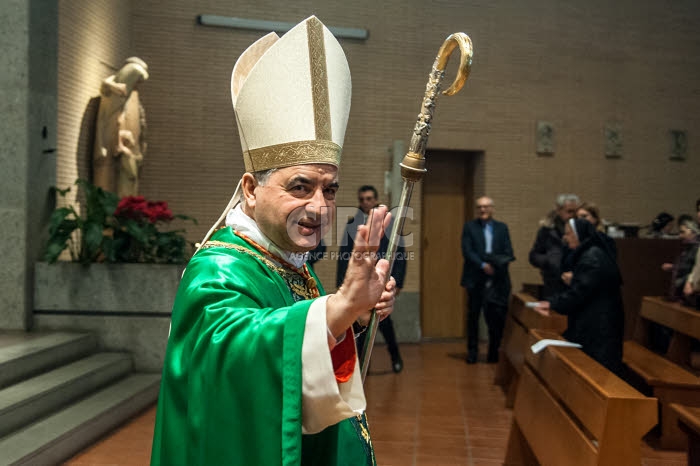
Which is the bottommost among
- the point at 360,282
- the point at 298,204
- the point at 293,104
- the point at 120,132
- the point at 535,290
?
the point at 535,290

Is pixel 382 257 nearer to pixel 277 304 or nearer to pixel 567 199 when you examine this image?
pixel 567 199

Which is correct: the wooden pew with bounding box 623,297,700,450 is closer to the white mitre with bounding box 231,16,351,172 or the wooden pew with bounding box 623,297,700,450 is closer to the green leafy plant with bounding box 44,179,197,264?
the white mitre with bounding box 231,16,351,172

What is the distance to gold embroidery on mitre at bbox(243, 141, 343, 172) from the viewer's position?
1.71 metres

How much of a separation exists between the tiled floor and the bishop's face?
8.75ft

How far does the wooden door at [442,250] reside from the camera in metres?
9.08

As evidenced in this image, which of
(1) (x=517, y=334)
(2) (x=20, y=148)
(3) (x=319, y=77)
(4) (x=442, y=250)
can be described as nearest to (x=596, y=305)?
(1) (x=517, y=334)

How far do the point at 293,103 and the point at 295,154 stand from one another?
0.14 metres

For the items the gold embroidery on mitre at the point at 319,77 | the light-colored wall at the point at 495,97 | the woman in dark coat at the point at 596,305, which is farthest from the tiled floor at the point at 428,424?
the gold embroidery on mitre at the point at 319,77

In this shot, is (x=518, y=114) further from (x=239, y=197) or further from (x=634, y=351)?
(x=239, y=197)

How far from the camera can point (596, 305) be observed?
4441 millimetres

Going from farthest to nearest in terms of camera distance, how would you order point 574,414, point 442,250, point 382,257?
1. point 442,250
2. point 382,257
3. point 574,414

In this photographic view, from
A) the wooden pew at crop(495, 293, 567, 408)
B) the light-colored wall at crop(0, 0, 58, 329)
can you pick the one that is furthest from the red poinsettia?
the wooden pew at crop(495, 293, 567, 408)

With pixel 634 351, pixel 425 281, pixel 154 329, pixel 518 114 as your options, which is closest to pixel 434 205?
pixel 425 281

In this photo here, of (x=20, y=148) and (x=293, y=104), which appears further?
(x=20, y=148)
